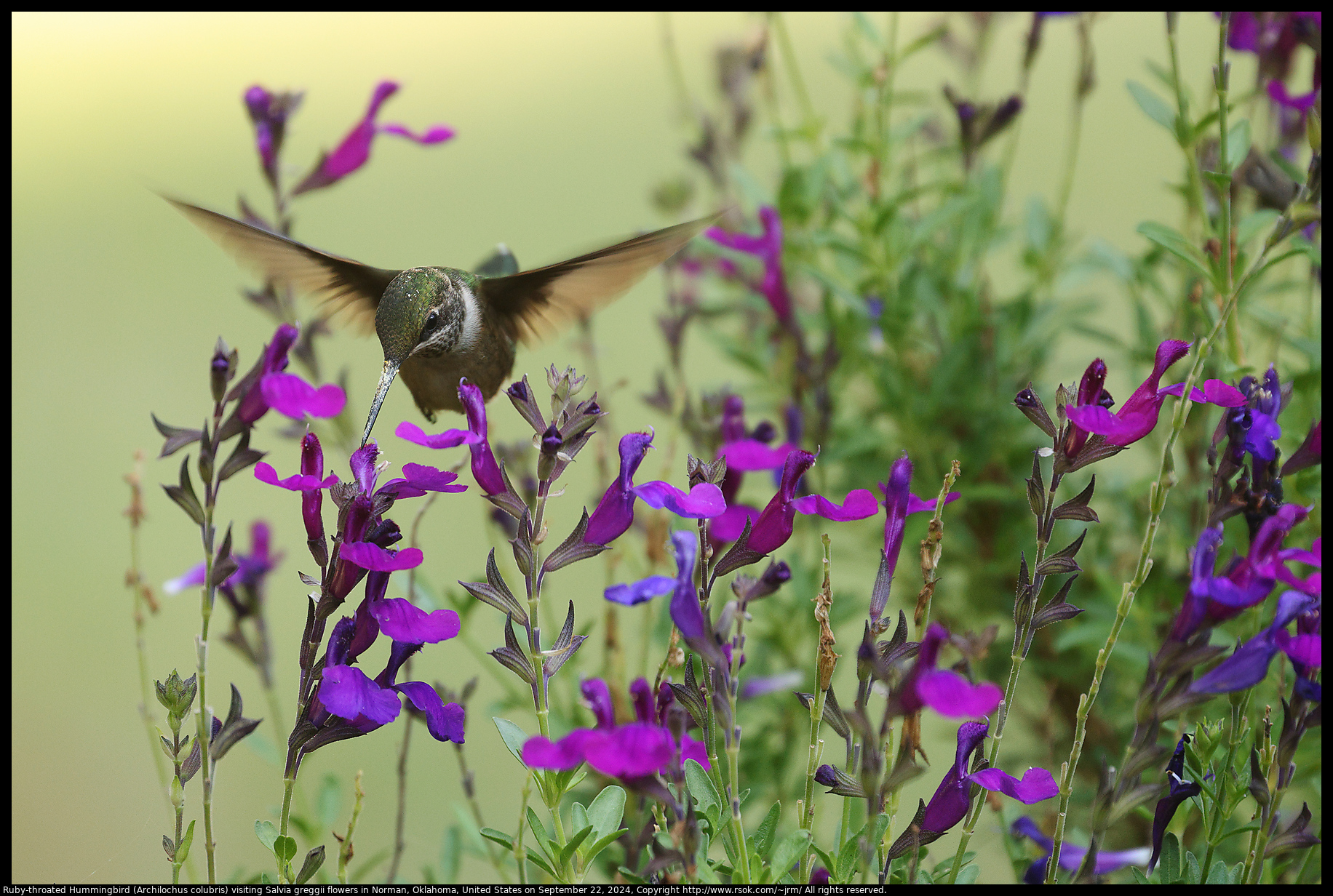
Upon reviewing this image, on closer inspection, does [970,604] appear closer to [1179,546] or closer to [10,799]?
[1179,546]

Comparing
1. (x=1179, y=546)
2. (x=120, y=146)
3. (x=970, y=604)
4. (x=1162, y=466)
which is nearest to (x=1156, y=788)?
(x=1162, y=466)

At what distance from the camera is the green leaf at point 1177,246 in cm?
95

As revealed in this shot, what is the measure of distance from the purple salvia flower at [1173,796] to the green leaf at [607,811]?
0.41m

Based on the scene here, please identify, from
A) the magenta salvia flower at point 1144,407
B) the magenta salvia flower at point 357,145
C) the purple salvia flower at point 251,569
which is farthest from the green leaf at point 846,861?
the magenta salvia flower at point 357,145

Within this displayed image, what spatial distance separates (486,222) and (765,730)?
7.80 feet

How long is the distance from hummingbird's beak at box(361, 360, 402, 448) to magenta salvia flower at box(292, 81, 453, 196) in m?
0.37

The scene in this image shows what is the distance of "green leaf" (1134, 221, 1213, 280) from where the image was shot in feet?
3.12

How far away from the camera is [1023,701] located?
1679mm

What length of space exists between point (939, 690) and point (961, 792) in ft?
0.59

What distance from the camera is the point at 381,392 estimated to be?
91 centimetres

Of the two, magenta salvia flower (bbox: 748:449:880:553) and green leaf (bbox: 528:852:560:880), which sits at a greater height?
magenta salvia flower (bbox: 748:449:880:553)

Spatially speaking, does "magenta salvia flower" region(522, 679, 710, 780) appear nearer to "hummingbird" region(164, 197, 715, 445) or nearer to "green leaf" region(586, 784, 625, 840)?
"green leaf" region(586, 784, 625, 840)

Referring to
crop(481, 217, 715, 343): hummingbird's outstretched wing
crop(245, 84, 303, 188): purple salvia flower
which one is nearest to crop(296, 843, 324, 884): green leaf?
crop(481, 217, 715, 343): hummingbird's outstretched wing
